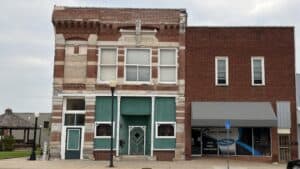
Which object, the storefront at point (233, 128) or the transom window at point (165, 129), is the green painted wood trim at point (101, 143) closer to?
the transom window at point (165, 129)

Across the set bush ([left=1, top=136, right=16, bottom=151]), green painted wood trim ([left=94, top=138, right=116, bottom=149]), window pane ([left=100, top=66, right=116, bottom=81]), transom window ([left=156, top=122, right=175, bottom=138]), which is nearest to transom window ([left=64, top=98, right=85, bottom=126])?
green painted wood trim ([left=94, top=138, right=116, bottom=149])

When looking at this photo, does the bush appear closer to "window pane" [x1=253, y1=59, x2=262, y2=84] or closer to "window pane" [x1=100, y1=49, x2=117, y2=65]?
"window pane" [x1=100, y1=49, x2=117, y2=65]

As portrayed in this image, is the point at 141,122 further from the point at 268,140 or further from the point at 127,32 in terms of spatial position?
the point at 268,140

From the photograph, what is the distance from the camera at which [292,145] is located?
2744cm

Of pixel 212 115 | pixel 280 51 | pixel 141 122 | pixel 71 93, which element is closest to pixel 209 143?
pixel 212 115

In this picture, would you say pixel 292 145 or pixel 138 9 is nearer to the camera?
pixel 292 145

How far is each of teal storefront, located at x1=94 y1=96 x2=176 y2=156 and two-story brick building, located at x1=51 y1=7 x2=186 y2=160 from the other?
0.22 ft

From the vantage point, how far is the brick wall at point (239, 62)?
28141 mm

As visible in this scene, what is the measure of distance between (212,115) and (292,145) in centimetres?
582

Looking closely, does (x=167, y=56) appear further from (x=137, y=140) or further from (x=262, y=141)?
(x=262, y=141)

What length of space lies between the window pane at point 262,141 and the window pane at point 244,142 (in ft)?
1.09

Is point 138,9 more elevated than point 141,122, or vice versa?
point 138,9

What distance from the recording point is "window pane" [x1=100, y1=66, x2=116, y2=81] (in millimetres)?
28828

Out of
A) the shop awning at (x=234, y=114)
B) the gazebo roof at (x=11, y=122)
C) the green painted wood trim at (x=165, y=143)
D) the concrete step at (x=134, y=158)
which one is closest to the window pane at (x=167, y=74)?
the shop awning at (x=234, y=114)
